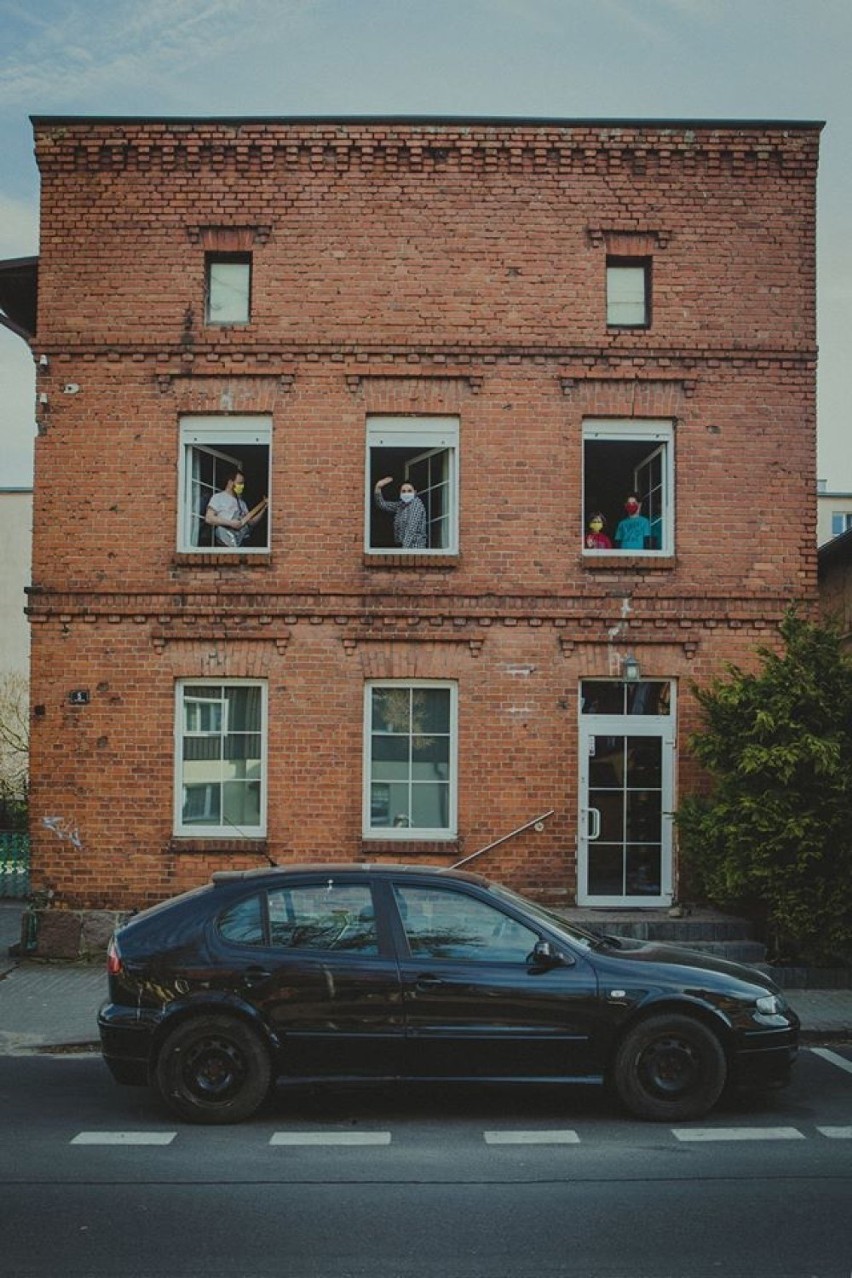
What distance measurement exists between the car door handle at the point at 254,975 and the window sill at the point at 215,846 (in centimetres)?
678

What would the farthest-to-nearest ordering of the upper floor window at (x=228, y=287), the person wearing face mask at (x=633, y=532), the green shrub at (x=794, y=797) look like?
the upper floor window at (x=228, y=287) < the person wearing face mask at (x=633, y=532) < the green shrub at (x=794, y=797)

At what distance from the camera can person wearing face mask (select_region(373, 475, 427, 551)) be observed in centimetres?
1555

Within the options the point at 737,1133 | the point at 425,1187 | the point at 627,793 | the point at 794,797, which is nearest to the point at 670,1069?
the point at 737,1133

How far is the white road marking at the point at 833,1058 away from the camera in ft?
33.3

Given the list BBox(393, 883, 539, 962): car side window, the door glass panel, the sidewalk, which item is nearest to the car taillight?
BBox(393, 883, 539, 962): car side window

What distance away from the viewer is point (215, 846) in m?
15.2

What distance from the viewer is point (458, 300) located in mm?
15523

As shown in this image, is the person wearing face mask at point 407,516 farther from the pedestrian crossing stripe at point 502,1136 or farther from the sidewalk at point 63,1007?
the pedestrian crossing stripe at point 502,1136

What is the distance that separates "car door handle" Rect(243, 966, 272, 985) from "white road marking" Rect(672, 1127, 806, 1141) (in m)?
2.65

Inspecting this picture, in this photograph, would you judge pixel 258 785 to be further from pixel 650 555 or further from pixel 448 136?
Result: pixel 448 136

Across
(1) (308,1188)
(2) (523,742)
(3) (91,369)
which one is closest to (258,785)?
(2) (523,742)

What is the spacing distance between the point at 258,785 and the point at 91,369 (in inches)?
204

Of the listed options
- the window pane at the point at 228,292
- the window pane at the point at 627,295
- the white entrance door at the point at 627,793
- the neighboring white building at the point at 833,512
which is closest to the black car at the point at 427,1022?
the white entrance door at the point at 627,793

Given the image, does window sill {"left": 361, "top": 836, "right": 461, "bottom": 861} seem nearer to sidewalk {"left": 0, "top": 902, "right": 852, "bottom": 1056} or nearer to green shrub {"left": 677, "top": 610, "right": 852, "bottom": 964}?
green shrub {"left": 677, "top": 610, "right": 852, "bottom": 964}
